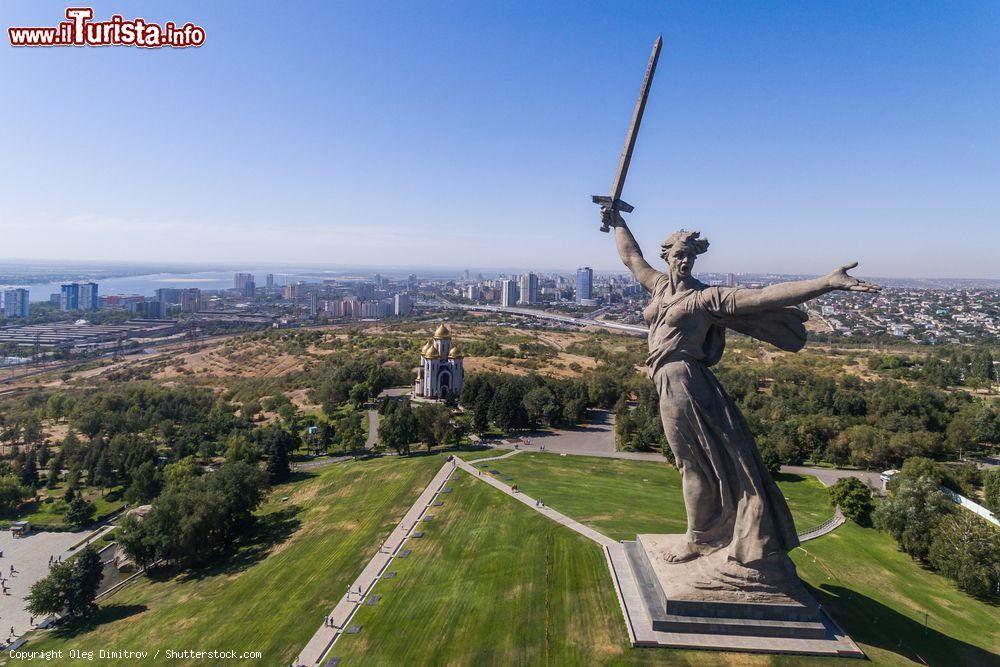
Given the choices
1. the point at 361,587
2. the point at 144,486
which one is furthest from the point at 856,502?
the point at 144,486

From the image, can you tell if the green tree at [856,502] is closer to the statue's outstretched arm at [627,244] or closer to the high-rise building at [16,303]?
the statue's outstretched arm at [627,244]

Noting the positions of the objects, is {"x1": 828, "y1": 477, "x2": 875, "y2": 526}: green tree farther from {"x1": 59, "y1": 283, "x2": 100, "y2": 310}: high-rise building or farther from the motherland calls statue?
{"x1": 59, "y1": 283, "x2": 100, "y2": 310}: high-rise building

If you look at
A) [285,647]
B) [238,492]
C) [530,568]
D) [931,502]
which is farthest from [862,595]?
[238,492]

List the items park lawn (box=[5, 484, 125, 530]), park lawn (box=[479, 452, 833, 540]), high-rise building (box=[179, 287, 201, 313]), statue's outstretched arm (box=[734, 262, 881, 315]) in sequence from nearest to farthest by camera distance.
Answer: statue's outstretched arm (box=[734, 262, 881, 315]), park lawn (box=[479, 452, 833, 540]), park lawn (box=[5, 484, 125, 530]), high-rise building (box=[179, 287, 201, 313])

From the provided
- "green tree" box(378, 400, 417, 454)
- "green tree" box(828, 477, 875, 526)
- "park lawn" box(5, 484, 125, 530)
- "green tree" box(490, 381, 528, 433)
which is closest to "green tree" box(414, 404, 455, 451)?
"green tree" box(378, 400, 417, 454)

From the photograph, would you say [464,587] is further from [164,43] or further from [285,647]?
[164,43]

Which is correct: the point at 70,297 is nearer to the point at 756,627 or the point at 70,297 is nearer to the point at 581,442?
the point at 581,442
